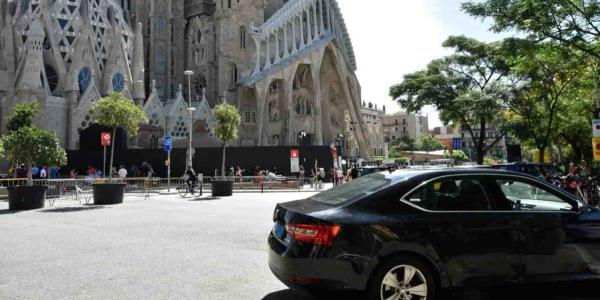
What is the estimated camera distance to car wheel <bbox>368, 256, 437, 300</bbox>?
12.9ft

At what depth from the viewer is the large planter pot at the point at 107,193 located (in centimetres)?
1705

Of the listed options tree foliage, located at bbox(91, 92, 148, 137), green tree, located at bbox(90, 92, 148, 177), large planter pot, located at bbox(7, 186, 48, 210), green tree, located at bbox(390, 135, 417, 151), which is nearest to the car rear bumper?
large planter pot, located at bbox(7, 186, 48, 210)

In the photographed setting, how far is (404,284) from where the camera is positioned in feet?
13.1

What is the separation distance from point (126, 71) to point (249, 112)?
13.5 meters

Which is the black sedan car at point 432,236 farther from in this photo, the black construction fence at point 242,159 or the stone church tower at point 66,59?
the stone church tower at point 66,59

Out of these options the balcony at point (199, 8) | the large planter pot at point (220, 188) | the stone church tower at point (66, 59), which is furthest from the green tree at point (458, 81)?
the balcony at point (199, 8)

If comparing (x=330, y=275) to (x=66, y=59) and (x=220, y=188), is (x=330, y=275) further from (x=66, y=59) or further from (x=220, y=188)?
(x=66, y=59)

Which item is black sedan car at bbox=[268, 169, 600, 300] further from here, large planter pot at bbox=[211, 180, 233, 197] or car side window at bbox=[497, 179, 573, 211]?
large planter pot at bbox=[211, 180, 233, 197]

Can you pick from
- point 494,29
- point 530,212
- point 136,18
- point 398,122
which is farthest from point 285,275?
point 398,122

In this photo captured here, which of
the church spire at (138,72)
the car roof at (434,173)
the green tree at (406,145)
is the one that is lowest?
the car roof at (434,173)

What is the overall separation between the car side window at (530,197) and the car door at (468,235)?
33cm

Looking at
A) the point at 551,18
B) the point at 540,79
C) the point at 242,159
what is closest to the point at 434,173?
the point at 551,18

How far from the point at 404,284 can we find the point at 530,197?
1.82m

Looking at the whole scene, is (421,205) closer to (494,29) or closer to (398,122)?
(494,29)
